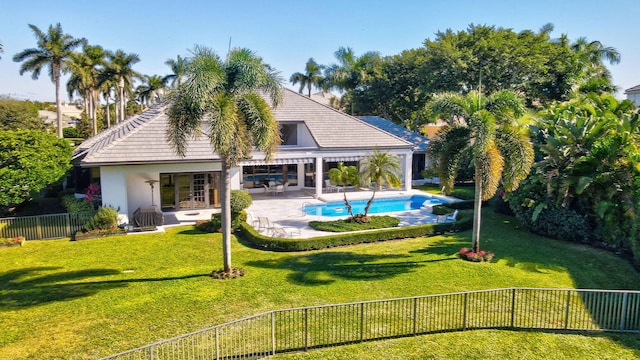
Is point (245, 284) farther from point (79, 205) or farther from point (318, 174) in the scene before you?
point (318, 174)

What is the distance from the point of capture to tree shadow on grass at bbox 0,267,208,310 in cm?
1362

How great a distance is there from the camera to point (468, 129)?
57.2 feet

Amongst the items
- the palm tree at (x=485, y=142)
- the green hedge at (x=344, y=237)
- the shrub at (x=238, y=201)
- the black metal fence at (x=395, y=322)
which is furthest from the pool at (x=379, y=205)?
the black metal fence at (x=395, y=322)

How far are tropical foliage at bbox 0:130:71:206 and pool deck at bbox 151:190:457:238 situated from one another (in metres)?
6.52

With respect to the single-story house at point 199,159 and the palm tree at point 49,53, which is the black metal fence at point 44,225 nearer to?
the single-story house at point 199,159

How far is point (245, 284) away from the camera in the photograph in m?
15.0

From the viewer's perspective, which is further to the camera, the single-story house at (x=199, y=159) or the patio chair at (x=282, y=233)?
the single-story house at (x=199, y=159)

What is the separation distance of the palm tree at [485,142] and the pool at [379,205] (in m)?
10.0

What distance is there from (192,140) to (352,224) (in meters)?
11.0

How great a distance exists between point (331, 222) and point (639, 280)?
13769 millimetres

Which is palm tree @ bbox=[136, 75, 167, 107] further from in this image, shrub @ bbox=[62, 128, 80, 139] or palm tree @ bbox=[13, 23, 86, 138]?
palm tree @ bbox=[13, 23, 86, 138]

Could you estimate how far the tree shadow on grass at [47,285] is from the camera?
13.6 metres

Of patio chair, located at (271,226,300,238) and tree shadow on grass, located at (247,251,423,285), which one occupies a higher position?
patio chair, located at (271,226,300,238)

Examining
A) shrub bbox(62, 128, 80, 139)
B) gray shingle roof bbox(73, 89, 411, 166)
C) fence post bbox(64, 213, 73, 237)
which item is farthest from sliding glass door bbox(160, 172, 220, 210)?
shrub bbox(62, 128, 80, 139)
